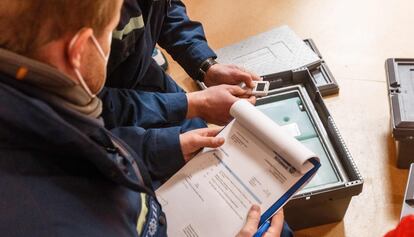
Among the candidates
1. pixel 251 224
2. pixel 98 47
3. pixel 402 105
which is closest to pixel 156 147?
pixel 251 224

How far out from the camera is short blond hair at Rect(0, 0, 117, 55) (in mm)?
404

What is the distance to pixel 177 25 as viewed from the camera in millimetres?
1040

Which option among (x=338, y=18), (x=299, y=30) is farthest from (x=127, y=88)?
(x=338, y=18)

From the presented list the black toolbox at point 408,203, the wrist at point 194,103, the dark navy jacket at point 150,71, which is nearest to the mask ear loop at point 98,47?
the dark navy jacket at point 150,71

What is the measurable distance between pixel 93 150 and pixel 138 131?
0.35 meters

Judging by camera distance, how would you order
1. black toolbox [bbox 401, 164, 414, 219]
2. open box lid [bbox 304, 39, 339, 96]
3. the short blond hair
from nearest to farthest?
the short blond hair → black toolbox [bbox 401, 164, 414, 219] → open box lid [bbox 304, 39, 339, 96]

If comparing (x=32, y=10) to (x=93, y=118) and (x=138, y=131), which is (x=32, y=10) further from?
(x=138, y=131)

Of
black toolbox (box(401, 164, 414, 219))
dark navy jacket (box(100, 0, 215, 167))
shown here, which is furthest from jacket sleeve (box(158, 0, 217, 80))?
black toolbox (box(401, 164, 414, 219))

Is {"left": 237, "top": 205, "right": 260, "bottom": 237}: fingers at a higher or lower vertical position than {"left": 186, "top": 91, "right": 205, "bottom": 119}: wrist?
lower

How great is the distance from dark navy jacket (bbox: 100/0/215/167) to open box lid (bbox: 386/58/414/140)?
478mm

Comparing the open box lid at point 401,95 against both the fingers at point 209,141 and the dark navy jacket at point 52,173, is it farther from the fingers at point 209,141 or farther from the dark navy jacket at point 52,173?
the dark navy jacket at point 52,173

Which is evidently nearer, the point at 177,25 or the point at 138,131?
the point at 138,131

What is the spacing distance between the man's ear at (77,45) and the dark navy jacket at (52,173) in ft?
0.16

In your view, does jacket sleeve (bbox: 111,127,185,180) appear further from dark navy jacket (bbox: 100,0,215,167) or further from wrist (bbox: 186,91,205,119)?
wrist (bbox: 186,91,205,119)
